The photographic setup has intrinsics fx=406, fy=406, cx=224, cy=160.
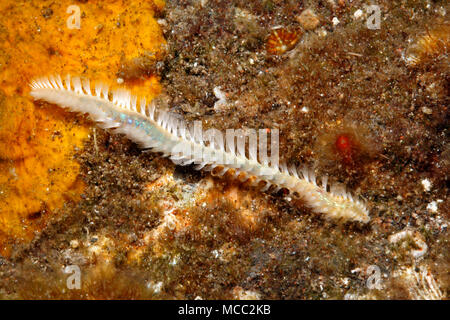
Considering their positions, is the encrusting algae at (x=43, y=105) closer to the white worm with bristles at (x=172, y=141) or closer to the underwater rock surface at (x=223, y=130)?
the underwater rock surface at (x=223, y=130)

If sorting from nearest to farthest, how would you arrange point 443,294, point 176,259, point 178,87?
point 443,294
point 176,259
point 178,87

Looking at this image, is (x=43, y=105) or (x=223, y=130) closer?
(x=43, y=105)

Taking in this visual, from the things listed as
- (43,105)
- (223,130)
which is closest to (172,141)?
(223,130)

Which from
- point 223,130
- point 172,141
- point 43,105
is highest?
point 43,105

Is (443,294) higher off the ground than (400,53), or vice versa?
(400,53)

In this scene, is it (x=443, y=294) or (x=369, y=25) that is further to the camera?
(x=369, y=25)

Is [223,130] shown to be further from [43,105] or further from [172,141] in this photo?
[43,105]

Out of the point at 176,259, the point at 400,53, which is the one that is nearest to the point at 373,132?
the point at 400,53

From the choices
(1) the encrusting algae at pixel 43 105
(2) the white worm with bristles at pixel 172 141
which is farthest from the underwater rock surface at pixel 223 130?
(2) the white worm with bristles at pixel 172 141

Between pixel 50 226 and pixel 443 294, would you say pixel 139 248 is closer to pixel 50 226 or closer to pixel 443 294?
pixel 50 226
